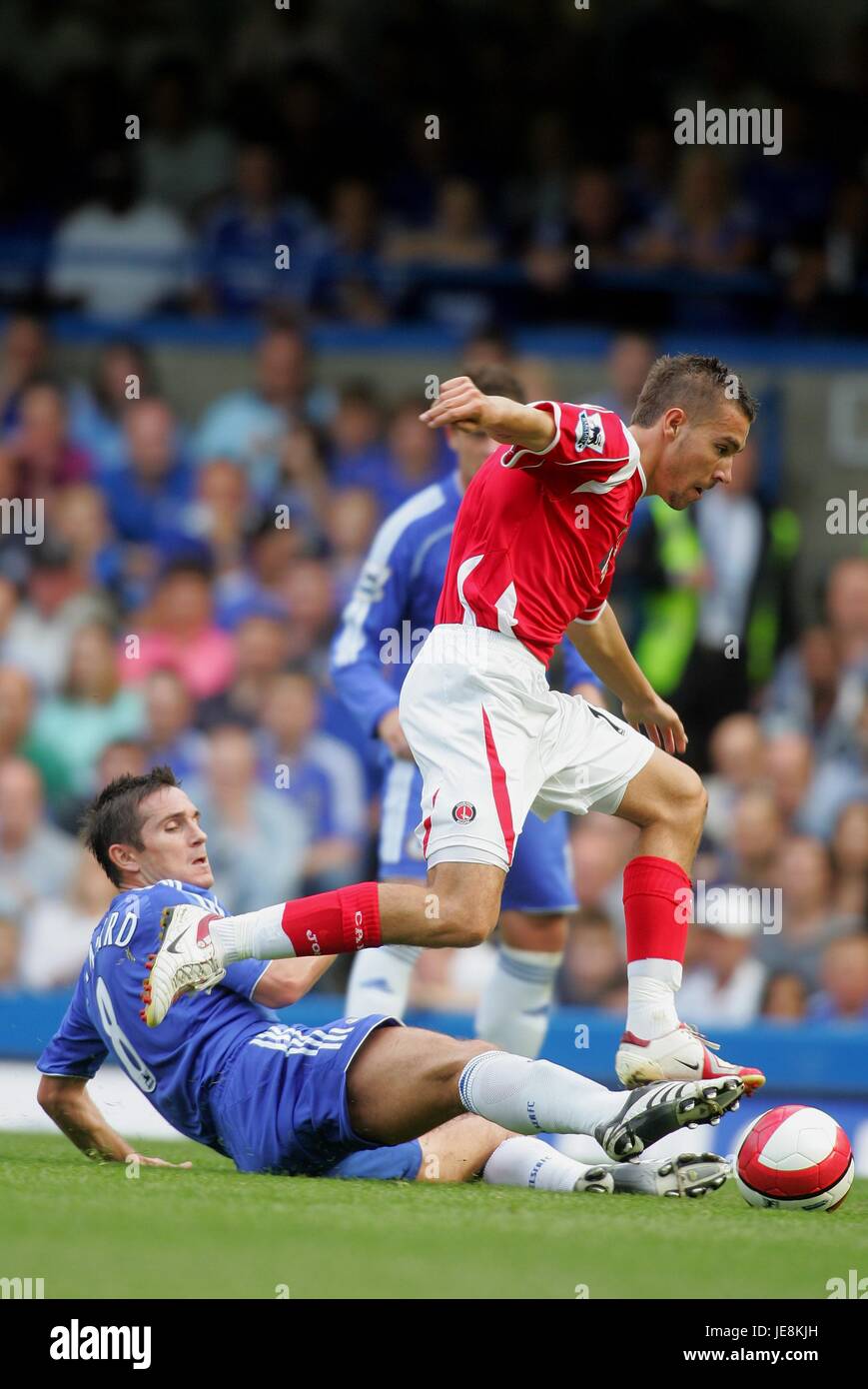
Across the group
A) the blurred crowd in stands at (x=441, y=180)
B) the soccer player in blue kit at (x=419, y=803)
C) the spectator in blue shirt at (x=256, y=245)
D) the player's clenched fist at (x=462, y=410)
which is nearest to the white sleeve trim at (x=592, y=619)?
the soccer player in blue kit at (x=419, y=803)

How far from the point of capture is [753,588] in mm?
10617

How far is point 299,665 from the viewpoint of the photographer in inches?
420

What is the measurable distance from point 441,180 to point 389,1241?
982 cm

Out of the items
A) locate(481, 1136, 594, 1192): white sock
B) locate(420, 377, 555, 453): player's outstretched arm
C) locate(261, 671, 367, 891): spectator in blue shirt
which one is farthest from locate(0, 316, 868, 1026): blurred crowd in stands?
locate(420, 377, 555, 453): player's outstretched arm

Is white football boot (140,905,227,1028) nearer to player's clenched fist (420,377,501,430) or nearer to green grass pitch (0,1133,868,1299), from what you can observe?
green grass pitch (0,1133,868,1299)

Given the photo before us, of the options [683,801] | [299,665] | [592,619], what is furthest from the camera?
[299,665]

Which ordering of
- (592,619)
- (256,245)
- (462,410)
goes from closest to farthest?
(462,410)
(592,619)
(256,245)

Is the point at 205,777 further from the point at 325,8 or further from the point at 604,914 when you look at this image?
the point at 325,8

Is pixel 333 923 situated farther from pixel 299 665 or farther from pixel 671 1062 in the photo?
pixel 299 665

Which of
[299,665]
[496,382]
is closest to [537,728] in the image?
[496,382]

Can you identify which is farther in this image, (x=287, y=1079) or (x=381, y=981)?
(x=381, y=981)

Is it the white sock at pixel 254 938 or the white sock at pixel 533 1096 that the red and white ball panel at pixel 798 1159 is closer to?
the white sock at pixel 533 1096

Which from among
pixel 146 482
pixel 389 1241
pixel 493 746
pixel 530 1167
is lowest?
pixel 530 1167

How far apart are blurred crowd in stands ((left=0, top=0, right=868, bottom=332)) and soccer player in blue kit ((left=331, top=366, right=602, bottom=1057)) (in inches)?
222
